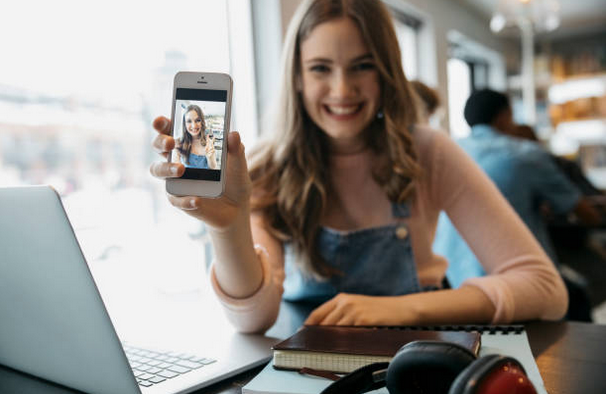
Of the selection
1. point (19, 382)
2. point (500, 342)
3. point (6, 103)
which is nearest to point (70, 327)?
point (19, 382)

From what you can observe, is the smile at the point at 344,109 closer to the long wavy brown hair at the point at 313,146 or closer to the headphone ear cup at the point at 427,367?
the long wavy brown hair at the point at 313,146

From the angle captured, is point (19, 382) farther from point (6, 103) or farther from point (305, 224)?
point (6, 103)

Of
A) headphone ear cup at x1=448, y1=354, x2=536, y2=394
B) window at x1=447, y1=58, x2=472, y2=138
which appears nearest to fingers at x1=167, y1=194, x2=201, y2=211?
headphone ear cup at x1=448, y1=354, x2=536, y2=394

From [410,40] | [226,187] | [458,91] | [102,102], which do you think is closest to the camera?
[226,187]

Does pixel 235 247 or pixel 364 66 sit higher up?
Result: pixel 364 66

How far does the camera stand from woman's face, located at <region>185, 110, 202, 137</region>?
68cm

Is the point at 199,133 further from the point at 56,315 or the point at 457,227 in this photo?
the point at 457,227

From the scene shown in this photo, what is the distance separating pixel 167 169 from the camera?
0.65 m

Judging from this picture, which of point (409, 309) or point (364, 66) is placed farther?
point (364, 66)

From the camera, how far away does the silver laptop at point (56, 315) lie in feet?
1.58

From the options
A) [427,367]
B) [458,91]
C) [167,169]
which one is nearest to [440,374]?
[427,367]

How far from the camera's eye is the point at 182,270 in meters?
1.81

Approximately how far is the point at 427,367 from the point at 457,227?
2.31 ft

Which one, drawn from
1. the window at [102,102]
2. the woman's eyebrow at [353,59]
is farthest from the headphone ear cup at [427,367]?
the window at [102,102]
